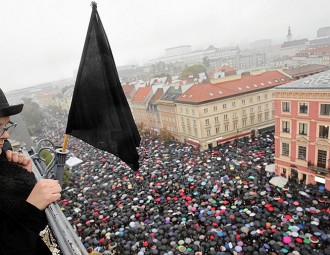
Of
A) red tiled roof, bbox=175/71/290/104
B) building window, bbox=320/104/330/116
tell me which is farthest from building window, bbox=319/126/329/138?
red tiled roof, bbox=175/71/290/104

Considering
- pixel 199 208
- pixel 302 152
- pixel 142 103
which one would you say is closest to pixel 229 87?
pixel 302 152

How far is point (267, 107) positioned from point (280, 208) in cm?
2919

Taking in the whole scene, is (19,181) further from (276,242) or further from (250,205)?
(250,205)

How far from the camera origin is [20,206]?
7.77 ft

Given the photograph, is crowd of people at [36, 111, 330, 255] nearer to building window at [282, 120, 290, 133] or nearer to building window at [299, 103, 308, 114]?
building window at [282, 120, 290, 133]

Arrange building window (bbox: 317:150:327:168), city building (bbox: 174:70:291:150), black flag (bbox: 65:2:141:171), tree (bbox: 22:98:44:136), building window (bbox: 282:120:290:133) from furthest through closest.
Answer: tree (bbox: 22:98:44:136) < city building (bbox: 174:70:291:150) < building window (bbox: 282:120:290:133) < building window (bbox: 317:150:327:168) < black flag (bbox: 65:2:141:171)

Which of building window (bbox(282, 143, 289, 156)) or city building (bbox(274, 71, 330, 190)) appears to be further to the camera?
building window (bbox(282, 143, 289, 156))

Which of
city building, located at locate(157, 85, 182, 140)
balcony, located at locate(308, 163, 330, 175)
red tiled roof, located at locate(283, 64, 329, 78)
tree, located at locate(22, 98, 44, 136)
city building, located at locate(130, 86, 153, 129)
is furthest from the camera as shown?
tree, located at locate(22, 98, 44, 136)

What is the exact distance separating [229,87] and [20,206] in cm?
4654

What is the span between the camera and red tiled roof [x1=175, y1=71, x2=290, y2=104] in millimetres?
43500

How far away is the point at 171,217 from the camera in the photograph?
23.4 m

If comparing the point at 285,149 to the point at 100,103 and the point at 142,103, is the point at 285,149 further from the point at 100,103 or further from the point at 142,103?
the point at 142,103

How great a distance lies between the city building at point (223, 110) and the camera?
4297cm

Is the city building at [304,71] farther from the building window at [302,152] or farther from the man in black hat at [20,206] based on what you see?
the man in black hat at [20,206]
